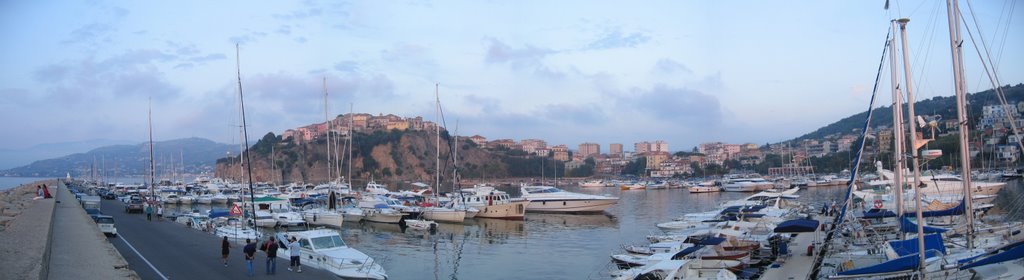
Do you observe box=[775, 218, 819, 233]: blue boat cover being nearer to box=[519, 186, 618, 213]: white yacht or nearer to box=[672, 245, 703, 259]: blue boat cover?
box=[672, 245, 703, 259]: blue boat cover

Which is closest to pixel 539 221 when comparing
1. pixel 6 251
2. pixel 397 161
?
pixel 6 251

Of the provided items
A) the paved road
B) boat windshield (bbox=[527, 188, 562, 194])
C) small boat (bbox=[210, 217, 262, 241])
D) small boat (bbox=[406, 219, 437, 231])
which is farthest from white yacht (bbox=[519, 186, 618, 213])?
the paved road

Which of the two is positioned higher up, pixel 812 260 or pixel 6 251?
pixel 6 251

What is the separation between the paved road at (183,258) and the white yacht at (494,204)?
21.7 m

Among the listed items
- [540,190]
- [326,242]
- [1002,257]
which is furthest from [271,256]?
[540,190]

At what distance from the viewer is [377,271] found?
74.9ft

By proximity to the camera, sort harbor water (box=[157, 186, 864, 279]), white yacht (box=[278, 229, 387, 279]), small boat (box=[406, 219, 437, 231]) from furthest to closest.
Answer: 1. small boat (box=[406, 219, 437, 231])
2. harbor water (box=[157, 186, 864, 279])
3. white yacht (box=[278, 229, 387, 279])

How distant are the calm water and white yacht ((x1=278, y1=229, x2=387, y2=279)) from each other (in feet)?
8.17

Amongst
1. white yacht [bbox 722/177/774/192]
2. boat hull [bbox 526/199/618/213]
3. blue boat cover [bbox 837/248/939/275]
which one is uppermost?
blue boat cover [bbox 837/248/939/275]

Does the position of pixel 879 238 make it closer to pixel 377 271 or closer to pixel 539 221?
pixel 377 271

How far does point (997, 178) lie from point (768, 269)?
73334 mm

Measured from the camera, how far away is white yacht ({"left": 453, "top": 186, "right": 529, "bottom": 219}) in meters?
49.3

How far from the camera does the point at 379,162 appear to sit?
181000 millimetres

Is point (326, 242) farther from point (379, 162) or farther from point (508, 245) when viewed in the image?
point (379, 162)
